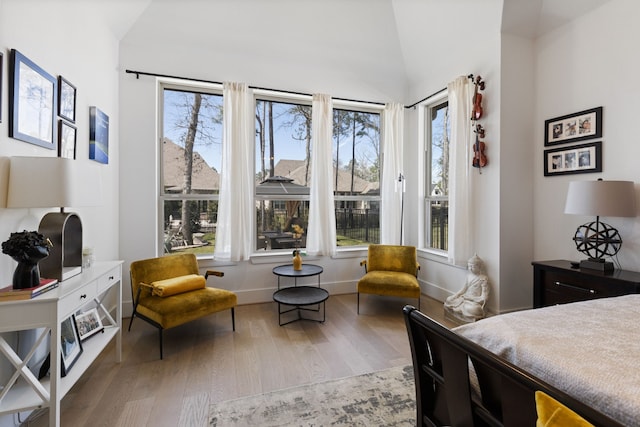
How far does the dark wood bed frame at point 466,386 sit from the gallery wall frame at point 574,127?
9.31 ft

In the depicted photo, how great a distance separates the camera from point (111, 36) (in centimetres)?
311

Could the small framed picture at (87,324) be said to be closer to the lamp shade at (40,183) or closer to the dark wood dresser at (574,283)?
the lamp shade at (40,183)

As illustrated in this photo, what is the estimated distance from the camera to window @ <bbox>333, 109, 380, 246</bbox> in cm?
439

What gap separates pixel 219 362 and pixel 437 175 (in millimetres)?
3519

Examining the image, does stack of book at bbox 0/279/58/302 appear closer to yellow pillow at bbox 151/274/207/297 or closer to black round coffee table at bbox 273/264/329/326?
yellow pillow at bbox 151/274/207/297

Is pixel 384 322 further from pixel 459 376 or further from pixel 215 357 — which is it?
pixel 459 376

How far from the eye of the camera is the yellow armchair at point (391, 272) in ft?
11.0

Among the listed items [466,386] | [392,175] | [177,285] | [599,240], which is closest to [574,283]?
[599,240]

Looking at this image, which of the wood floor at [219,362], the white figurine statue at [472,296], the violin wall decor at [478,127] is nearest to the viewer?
the wood floor at [219,362]

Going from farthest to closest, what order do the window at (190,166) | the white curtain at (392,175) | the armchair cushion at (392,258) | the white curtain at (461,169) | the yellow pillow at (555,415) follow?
1. the white curtain at (392,175)
2. the armchair cushion at (392,258)
3. the window at (190,166)
4. the white curtain at (461,169)
5. the yellow pillow at (555,415)

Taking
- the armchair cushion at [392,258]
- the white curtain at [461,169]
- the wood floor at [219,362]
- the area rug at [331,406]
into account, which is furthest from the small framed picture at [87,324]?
the white curtain at [461,169]

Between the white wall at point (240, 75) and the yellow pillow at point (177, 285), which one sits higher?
the white wall at point (240, 75)

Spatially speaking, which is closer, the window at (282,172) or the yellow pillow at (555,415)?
the yellow pillow at (555,415)

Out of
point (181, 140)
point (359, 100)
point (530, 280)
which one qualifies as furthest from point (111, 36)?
point (530, 280)
